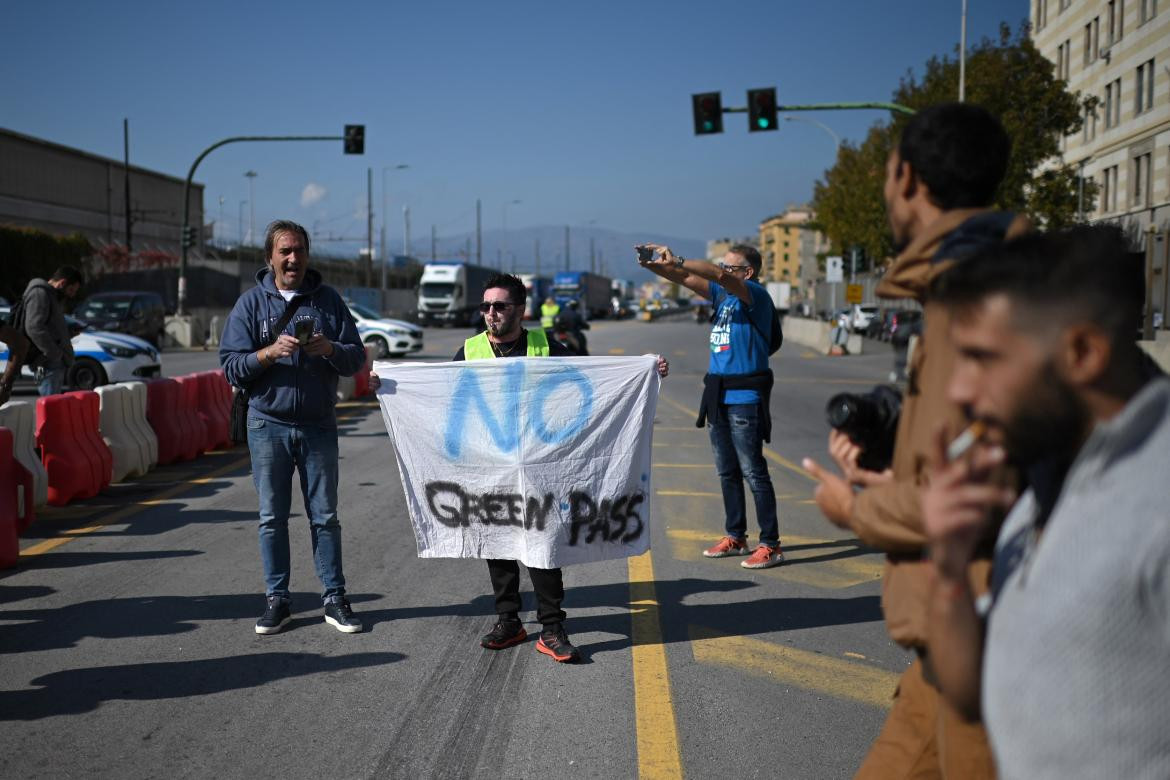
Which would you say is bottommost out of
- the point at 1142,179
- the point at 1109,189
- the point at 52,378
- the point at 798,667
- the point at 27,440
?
the point at 798,667

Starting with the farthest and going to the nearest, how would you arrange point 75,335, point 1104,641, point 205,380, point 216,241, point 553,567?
point 216,241 < point 75,335 < point 205,380 < point 553,567 < point 1104,641

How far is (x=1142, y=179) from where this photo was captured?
129 ft

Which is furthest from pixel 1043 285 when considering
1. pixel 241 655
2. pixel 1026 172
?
pixel 1026 172

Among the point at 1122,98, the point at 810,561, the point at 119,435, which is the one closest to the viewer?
the point at 810,561

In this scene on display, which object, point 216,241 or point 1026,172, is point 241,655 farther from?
point 216,241

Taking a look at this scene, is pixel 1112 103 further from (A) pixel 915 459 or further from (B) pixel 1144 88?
(A) pixel 915 459

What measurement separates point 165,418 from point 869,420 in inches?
433

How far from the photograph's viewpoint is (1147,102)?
38938 millimetres

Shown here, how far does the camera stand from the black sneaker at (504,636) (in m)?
5.51

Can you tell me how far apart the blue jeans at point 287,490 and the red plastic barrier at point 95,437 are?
498 cm

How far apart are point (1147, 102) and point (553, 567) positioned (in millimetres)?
40722

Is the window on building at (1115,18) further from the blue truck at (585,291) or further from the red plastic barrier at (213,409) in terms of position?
the red plastic barrier at (213,409)

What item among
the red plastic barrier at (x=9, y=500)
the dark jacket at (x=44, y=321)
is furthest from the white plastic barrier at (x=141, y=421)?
the red plastic barrier at (x=9, y=500)

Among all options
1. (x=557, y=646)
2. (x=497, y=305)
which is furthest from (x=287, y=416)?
(x=557, y=646)
